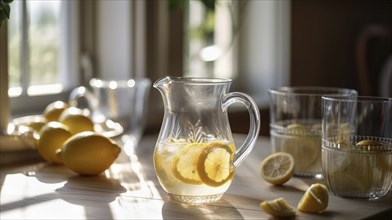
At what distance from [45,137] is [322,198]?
583mm

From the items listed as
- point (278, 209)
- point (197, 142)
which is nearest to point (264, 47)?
point (197, 142)

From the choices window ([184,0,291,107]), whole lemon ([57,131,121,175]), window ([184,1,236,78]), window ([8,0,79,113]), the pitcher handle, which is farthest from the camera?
window ([184,0,291,107])

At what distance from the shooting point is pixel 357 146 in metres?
1.16

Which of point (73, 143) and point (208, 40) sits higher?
point (208, 40)

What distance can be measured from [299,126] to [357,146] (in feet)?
0.72

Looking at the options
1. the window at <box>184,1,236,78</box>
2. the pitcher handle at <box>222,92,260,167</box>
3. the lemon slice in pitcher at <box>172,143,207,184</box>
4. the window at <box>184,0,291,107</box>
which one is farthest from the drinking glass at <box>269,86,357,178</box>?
the window at <box>184,0,291,107</box>

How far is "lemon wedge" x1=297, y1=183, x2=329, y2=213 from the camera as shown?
1041 millimetres

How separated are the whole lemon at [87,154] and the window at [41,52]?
0.57 metres

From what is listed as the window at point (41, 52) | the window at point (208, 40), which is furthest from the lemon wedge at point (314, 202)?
the window at point (208, 40)

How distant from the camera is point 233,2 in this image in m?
2.53

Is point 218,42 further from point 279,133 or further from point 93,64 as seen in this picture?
point 279,133

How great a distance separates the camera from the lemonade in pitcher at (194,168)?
1.08 m

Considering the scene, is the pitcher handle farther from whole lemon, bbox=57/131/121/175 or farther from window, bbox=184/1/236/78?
window, bbox=184/1/236/78

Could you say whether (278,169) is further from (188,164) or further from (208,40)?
(208,40)
